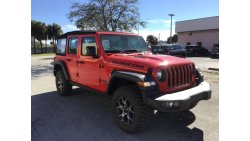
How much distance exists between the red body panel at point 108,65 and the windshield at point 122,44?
0.15 m

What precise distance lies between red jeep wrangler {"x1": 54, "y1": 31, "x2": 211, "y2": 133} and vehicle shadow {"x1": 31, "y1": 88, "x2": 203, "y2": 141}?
1.02 feet

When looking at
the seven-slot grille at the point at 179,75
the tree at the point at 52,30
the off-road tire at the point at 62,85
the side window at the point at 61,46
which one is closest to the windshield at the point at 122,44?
the seven-slot grille at the point at 179,75

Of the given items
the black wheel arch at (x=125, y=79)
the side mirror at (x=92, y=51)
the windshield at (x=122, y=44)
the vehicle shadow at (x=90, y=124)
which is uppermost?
the windshield at (x=122, y=44)

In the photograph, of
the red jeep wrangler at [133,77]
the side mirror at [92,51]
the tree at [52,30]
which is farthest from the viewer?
the tree at [52,30]

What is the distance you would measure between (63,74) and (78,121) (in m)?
2.33

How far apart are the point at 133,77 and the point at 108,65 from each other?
921 millimetres

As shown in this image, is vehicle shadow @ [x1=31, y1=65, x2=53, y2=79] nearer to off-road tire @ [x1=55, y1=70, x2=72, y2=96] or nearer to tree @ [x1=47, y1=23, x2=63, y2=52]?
off-road tire @ [x1=55, y1=70, x2=72, y2=96]

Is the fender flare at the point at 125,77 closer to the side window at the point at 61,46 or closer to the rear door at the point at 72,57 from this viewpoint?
the rear door at the point at 72,57

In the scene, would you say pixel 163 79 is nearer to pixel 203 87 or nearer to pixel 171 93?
pixel 171 93

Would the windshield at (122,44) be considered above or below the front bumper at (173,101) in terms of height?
above

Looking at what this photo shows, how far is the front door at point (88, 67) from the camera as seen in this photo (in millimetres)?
5109

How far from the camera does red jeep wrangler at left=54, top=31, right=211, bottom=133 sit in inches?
151

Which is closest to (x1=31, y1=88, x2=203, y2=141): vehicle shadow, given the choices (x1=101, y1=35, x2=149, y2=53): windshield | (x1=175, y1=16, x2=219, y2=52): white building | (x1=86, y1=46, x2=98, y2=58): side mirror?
(x1=86, y1=46, x2=98, y2=58): side mirror

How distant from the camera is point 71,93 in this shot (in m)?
7.10
